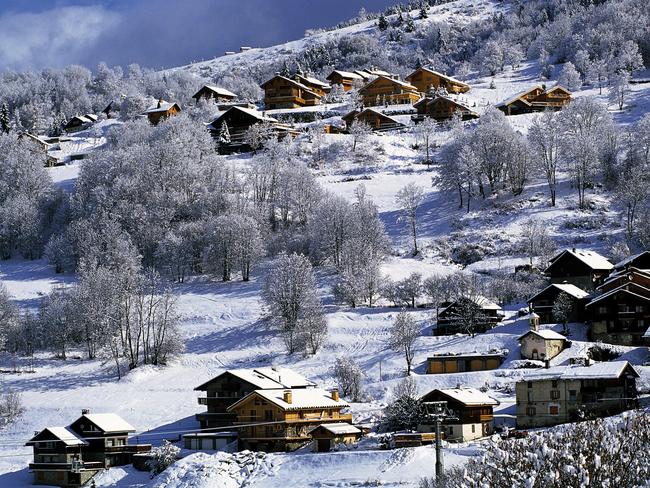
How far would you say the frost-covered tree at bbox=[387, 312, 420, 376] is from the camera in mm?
76438

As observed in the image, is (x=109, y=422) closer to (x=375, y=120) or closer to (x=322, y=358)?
(x=322, y=358)

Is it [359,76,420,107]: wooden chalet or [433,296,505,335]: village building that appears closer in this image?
[433,296,505,335]: village building

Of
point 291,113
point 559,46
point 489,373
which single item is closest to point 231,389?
point 489,373

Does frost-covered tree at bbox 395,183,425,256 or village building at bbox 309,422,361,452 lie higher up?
frost-covered tree at bbox 395,183,425,256

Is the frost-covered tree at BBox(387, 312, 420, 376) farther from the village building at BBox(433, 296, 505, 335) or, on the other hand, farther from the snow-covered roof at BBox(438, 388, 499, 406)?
the snow-covered roof at BBox(438, 388, 499, 406)

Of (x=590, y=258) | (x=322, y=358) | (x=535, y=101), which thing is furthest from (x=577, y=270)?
(x=535, y=101)

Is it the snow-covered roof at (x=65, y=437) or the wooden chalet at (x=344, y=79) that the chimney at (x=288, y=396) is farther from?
the wooden chalet at (x=344, y=79)

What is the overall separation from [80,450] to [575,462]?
46.1m

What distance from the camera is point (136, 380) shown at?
80.8 metres

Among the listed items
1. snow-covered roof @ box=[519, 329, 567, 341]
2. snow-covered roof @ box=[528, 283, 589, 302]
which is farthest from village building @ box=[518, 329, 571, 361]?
snow-covered roof @ box=[528, 283, 589, 302]

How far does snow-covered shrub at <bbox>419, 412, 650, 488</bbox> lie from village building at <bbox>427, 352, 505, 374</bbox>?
44.0m

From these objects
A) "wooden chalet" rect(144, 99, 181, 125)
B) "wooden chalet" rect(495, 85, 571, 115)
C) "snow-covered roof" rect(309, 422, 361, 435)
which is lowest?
"snow-covered roof" rect(309, 422, 361, 435)

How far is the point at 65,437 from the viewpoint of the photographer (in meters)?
68.6

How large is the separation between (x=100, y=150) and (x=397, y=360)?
61939mm
